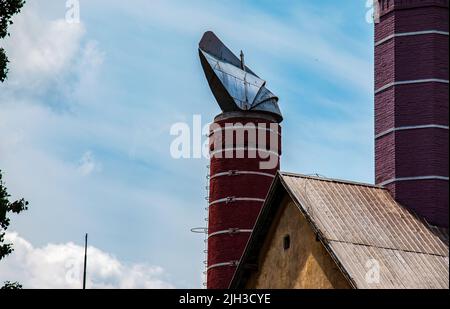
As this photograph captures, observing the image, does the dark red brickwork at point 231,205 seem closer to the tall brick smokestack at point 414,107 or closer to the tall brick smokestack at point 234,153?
the tall brick smokestack at point 234,153

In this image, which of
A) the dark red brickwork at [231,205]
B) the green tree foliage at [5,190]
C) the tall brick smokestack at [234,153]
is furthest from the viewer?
the tall brick smokestack at [234,153]

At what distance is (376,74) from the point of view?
38906 millimetres

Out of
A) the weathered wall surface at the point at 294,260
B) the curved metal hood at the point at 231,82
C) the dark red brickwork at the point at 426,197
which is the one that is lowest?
the weathered wall surface at the point at 294,260

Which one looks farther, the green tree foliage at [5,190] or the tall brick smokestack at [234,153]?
the tall brick smokestack at [234,153]

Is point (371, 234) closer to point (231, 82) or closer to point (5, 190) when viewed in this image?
point (5, 190)

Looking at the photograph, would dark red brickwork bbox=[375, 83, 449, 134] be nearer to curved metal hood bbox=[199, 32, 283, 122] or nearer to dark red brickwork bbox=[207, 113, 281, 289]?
dark red brickwork bbox=[207, 113, 281, 289]

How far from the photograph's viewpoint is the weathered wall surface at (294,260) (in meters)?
32.9

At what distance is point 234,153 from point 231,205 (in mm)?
2646

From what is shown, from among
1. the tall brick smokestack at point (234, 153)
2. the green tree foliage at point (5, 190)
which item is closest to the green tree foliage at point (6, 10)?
the green tree foliage at point (5, 190)

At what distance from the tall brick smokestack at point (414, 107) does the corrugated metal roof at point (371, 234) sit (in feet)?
3.13

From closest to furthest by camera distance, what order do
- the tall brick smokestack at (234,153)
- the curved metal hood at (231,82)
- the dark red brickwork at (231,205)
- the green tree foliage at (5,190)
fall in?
the green tree foliage at (5,190)
the dark red brickwork at (231,205)
the tall brick smokestack at (234,153)
the curved metal hood at (231,82)
